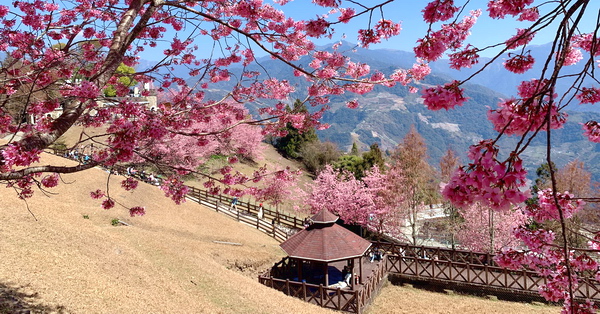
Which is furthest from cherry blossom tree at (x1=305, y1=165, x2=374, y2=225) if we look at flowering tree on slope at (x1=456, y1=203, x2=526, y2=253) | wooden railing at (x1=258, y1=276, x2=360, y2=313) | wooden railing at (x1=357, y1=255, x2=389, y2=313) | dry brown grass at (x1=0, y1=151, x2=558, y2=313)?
wooden railing at (x1=258, y1=276, x2=360, y2=313)

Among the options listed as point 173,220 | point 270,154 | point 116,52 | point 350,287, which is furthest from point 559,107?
point 270,154

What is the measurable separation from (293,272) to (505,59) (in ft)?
49.6

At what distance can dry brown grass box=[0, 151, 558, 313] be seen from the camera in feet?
24.6

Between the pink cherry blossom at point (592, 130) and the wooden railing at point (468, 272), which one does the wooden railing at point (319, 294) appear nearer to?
the wooden railing at point (468, 272)

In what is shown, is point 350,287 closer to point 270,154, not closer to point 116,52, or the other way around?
point 116,52

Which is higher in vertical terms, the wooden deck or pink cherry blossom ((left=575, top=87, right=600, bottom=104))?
pink cherry blossom ((left=575, top=87, right=600, bottom=104))

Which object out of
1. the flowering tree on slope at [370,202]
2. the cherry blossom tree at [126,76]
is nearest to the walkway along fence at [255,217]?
the flowering tree on slope at [370,202]

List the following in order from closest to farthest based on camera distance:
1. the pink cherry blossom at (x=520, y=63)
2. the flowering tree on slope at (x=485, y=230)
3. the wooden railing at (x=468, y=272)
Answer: the pink cherry blossom at (x=520, y=63) → the wooden railing at (x=468, y=272) → the flowering tree on slope at (x=485, y=230)

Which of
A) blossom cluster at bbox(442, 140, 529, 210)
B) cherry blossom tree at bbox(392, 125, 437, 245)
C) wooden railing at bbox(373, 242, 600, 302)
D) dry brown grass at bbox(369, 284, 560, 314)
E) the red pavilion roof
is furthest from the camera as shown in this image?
cherry blossom tree at bbox(392, 125, 437, 245)

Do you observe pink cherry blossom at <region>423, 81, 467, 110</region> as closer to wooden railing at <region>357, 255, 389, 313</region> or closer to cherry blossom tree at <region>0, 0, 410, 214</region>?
cherry blossom tree at <region>0, 0, 410, 214</region>

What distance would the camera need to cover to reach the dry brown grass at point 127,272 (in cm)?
748

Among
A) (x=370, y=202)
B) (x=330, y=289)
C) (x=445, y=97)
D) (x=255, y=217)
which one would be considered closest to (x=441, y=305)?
(x=330, y=289)

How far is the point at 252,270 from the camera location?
55.0ft

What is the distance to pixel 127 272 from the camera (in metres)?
9.88
